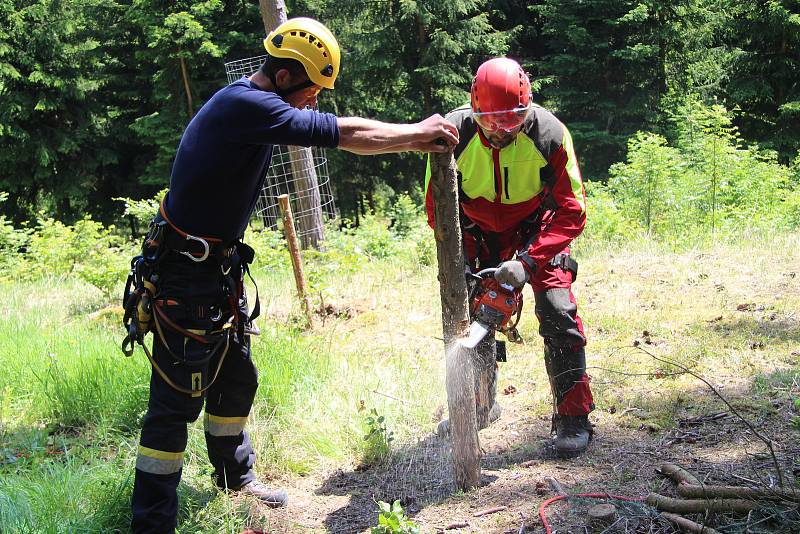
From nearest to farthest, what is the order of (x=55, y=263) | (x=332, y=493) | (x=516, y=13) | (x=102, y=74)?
1. (x=332, y=493)
2. (x=55, y=263)
3. (x=102, y=74)
4. (x=516, y=13)

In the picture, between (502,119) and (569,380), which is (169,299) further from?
A: (569,380)

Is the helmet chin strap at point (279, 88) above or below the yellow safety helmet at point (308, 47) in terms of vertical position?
below

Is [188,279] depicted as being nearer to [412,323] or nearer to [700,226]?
[412,323]

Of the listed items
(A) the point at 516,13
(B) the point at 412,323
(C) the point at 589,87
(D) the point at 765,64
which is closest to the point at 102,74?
(A) the point at 516,13

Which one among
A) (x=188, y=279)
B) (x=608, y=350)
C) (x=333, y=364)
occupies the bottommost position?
(x=608, y=350)

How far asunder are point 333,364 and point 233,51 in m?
14.1

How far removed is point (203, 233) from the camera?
9.63ft

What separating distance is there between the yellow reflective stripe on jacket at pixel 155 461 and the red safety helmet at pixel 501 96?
2.22 metres

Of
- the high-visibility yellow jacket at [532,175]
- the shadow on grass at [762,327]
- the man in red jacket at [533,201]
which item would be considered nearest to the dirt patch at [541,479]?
the man in red jacket at [533,201]

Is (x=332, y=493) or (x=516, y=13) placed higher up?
(x=516, y=13)

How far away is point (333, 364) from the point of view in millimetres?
4820

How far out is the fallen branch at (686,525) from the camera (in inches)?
98.0

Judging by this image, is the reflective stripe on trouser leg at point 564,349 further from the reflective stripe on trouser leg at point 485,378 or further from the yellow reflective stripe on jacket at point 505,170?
the yellow reflective stripe on jacket at point 505,170

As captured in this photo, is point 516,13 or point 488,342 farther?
point 516,13
